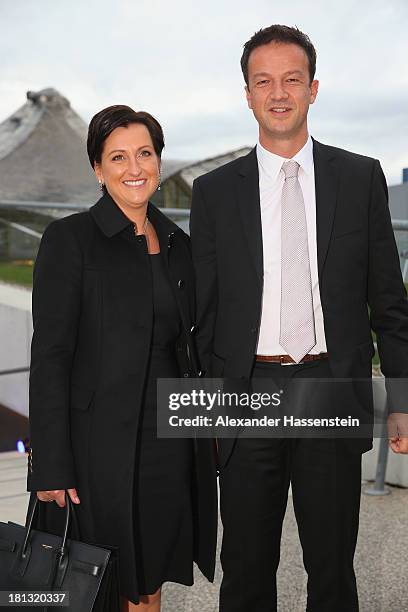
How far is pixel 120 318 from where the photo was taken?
249cm

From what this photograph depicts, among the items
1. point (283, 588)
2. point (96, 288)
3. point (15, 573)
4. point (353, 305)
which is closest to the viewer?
point (15, 573)

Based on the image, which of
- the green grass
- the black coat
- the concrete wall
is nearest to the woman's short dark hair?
the black coat

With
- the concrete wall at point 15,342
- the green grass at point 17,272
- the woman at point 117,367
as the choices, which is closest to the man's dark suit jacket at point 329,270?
the woman at point 117,367

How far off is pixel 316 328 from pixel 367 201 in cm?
47

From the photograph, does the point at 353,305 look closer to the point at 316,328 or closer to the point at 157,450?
the point at 316,328

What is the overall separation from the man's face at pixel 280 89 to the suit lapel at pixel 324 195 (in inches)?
5.2

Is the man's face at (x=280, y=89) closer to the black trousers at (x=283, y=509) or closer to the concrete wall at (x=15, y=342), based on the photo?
the black trousers at (x=283, y=509)

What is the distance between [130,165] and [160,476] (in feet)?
3.33

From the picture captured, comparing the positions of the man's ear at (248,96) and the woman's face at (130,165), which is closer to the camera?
the woman's face at (130,165)

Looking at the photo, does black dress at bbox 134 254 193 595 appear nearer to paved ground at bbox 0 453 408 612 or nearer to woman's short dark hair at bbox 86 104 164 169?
woman's short dark hair at bbox 86 104 164 169

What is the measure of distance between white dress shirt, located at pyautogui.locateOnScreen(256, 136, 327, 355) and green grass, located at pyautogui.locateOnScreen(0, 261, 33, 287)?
6307mm

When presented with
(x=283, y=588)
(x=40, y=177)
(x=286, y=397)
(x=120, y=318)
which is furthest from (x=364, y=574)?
(x=40, y=177)

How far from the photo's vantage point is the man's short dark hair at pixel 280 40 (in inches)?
105

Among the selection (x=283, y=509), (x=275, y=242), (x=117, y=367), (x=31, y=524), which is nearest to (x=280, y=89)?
(x=275, y=242)
